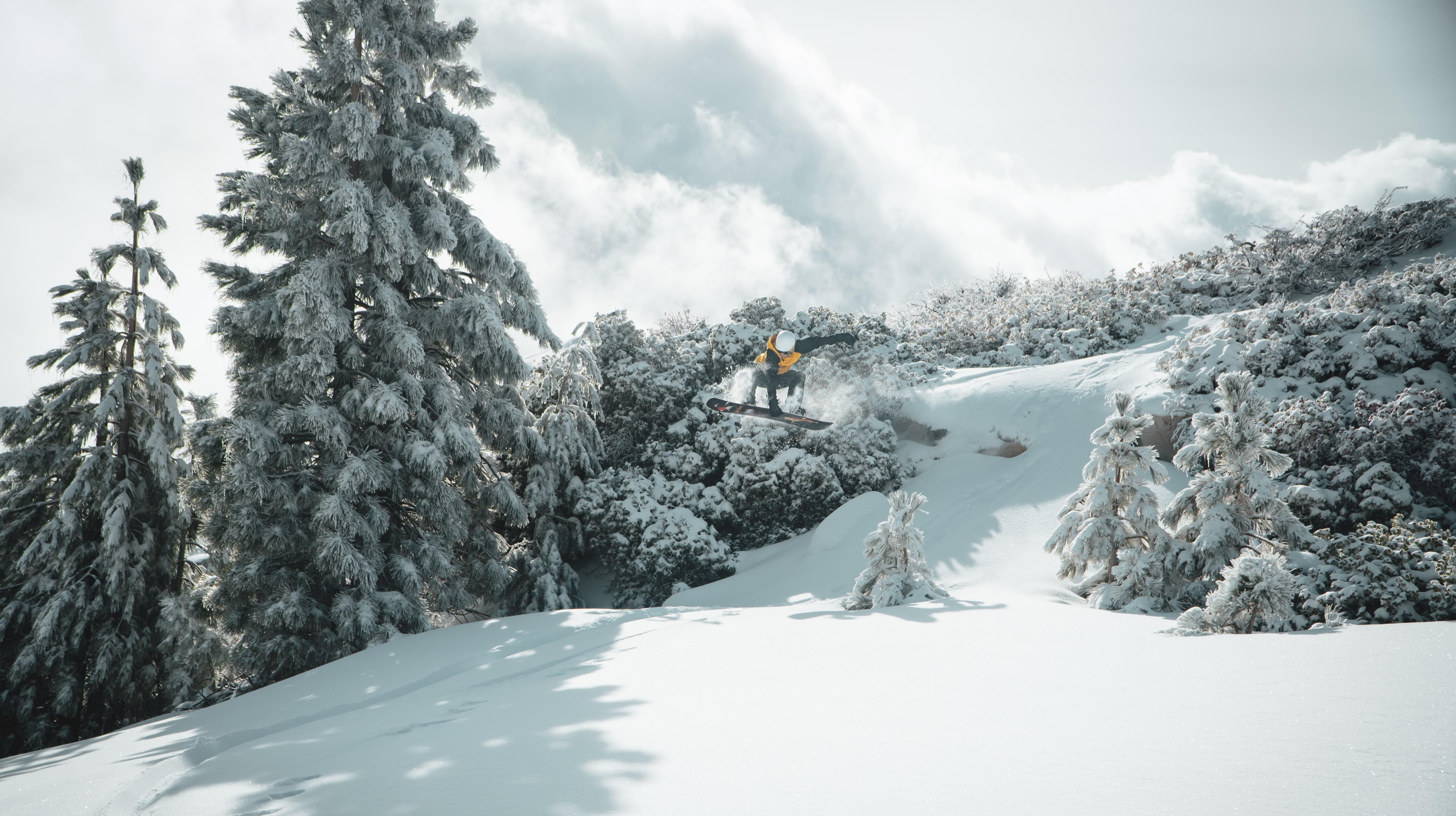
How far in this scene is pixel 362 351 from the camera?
438 inches

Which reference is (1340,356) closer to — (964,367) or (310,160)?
(964,367)

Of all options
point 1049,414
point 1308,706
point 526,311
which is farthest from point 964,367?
point 1308,706

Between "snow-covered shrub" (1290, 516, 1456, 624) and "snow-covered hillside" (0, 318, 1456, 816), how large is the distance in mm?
1376

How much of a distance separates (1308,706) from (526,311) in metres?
11.9

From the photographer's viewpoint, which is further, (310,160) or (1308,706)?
(310,160)

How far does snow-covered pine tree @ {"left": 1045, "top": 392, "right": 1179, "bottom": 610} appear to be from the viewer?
7.76 m

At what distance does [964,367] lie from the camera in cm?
1995

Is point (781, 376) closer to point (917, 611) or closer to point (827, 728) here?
point (917, 611)

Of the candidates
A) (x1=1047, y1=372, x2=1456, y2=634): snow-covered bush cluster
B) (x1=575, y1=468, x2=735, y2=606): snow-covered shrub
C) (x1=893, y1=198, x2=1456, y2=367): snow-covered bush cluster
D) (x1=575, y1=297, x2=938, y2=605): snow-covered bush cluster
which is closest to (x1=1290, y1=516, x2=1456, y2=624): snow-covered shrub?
(x1=1047, y1=372, x2=1456, y2=634): snow-covered bush cluster

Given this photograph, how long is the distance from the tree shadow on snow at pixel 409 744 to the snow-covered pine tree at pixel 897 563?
3533 mm

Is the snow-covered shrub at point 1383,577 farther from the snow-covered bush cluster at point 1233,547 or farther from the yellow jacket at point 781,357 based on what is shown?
the yellow jacket at point 781,357

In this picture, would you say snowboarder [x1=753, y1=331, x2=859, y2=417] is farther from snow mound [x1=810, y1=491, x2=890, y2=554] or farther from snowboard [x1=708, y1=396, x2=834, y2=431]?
snow mound [x1=810, y1=491, x2=890, y2=554]

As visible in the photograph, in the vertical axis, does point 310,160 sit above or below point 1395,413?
above

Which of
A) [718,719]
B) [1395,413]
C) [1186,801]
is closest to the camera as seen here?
[1186,801]
